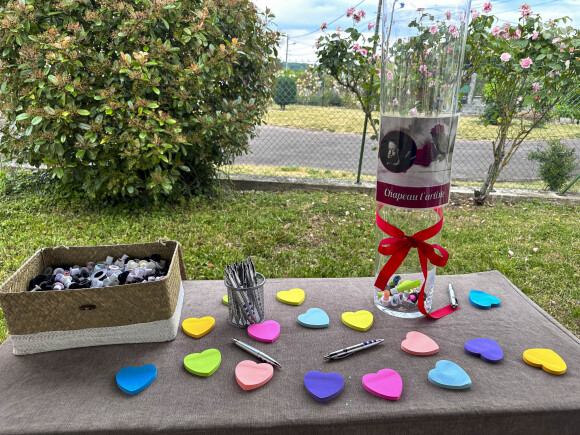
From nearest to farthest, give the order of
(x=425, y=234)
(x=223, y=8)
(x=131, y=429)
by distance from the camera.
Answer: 1. (x=131, y=429)
2. (x=425, y=234)
3. (x=223, y=8)

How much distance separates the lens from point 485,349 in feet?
3.72

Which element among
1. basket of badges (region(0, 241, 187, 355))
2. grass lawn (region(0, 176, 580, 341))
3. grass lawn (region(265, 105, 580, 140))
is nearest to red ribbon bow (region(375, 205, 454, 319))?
basket of badges (region(0, 241, 187, 355))

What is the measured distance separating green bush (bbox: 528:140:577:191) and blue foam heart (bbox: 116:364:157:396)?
19.1 feet

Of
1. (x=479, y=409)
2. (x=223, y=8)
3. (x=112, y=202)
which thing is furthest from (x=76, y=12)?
(x=479, y=409)

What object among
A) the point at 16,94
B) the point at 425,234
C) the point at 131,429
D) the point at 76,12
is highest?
the point at 76,12

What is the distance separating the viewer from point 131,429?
2.86 feet

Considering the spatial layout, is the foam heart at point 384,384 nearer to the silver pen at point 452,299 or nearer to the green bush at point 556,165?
the silver pen at point 452,299

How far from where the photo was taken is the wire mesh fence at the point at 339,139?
5.60 metres

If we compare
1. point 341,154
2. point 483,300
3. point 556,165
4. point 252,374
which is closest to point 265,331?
point 252,374

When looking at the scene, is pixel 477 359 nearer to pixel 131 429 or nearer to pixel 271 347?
pixel 271 347

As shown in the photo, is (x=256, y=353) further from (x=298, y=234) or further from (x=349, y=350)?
(x=298, y=234)

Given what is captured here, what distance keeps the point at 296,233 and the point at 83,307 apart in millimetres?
2580

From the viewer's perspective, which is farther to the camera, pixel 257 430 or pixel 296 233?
pixel 296 233

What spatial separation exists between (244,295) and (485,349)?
719mm
